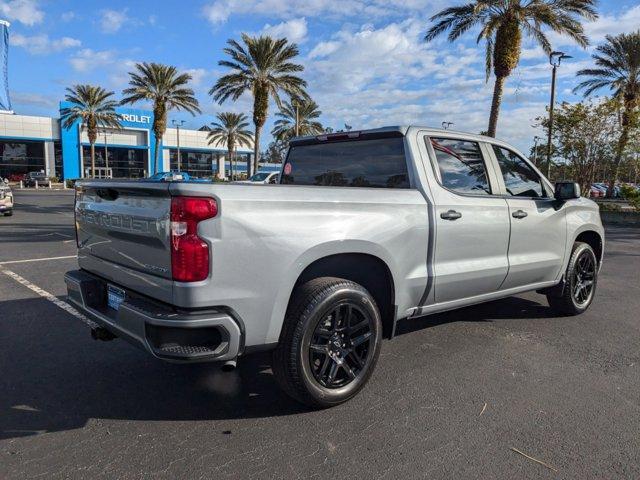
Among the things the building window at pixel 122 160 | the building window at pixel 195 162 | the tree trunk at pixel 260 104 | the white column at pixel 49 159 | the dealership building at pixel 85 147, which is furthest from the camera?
the building window at pixel 195 162

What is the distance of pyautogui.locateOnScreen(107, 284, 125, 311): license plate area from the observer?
10.6ft

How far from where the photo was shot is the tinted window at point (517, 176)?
468 cm

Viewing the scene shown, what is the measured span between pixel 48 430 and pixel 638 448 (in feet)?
11.3

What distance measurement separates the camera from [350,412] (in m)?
3.29

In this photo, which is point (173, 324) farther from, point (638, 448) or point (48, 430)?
A: point (638, 448)

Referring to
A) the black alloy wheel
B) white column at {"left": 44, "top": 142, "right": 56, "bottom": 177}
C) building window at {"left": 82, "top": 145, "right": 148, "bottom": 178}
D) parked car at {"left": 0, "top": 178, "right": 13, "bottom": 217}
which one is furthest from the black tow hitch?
building window at {"left": 82, "top": 145, "right": 148, "bottom": 178}

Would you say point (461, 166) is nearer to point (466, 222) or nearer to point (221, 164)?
point (466, 222)

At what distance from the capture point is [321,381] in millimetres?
3234

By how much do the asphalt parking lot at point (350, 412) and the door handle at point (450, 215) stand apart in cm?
120

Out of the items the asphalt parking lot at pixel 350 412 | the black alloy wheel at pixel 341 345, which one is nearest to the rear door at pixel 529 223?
the asphalt parking lot at pixel 350 412

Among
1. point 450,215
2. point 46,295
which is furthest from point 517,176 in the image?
point 46,295

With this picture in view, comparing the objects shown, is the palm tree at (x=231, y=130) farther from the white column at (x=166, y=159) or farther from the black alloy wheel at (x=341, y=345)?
the black alloy wheel at (x=341, y=345)

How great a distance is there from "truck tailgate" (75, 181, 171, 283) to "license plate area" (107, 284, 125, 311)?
0.15m

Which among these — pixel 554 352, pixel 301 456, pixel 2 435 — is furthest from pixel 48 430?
pixel 554 352
